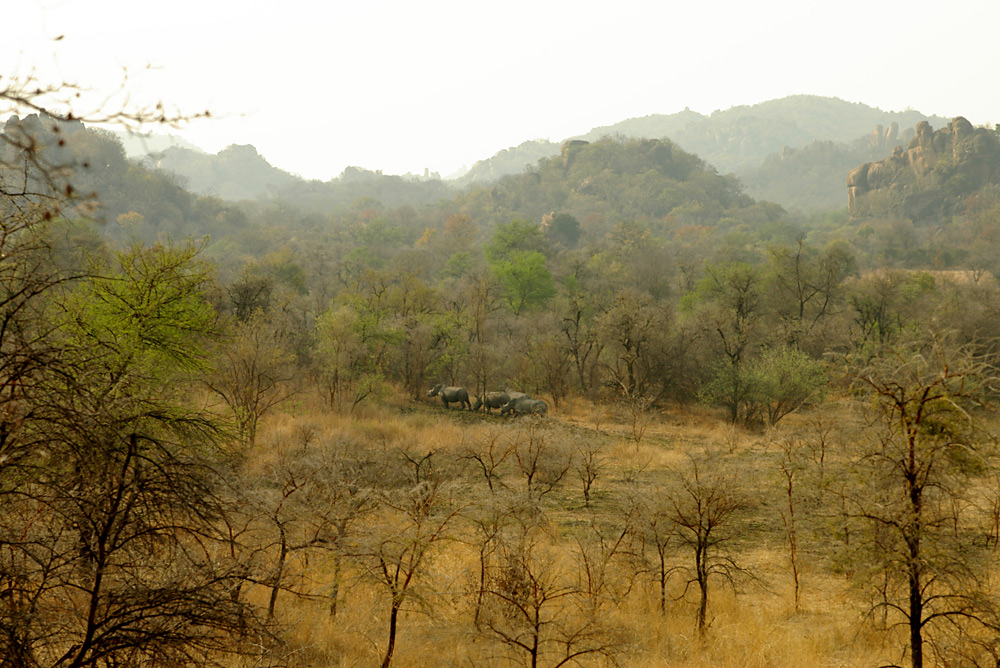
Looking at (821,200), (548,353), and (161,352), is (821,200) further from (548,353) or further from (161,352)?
(161,352)

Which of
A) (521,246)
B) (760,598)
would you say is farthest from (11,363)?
(521,246)

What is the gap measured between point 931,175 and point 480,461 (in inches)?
3590

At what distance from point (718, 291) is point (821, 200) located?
111 m

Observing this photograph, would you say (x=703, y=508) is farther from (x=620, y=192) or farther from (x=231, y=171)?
(x=231, y=171)

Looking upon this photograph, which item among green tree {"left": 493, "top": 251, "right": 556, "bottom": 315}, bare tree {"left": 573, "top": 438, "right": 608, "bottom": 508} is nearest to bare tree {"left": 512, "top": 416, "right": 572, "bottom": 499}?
bare tree {"left": 573, "top": 438, "right": 608, "bottom": 508}

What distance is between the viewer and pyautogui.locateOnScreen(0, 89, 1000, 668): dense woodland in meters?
3.89

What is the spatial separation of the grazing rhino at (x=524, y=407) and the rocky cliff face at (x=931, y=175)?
7784cm

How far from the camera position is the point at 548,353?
92.2 ft

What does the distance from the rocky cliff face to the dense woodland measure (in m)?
36.0

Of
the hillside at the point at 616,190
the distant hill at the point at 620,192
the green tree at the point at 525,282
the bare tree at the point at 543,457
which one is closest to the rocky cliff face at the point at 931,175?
the distant hill at the point at 620,192

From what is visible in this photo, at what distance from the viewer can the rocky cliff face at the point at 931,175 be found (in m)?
76.4

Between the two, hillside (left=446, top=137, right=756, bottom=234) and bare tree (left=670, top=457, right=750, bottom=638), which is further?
hillside (left=446, top=137, right=756, bottom=234)

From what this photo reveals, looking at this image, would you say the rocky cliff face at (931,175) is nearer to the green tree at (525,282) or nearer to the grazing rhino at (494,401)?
the green tree at (525,282)

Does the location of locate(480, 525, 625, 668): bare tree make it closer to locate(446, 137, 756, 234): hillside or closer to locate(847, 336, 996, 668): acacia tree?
locate(847, 336, 996, 668): acacia tree
